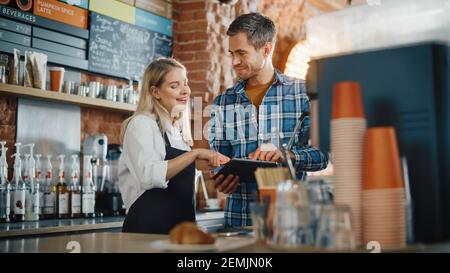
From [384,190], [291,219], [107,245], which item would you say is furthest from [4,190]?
[384,190]

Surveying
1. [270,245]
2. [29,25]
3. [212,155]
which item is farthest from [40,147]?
[270,245]

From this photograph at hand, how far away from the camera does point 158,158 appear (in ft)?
6.51

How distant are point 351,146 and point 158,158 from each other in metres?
0.97

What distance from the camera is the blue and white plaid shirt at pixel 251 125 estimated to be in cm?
251

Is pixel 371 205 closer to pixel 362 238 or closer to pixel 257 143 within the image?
pixel 362 238

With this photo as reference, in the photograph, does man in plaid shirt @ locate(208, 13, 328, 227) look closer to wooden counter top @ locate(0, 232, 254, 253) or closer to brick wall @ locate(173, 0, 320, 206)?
wooden counter top @ locate(0, 232, 254, 253)

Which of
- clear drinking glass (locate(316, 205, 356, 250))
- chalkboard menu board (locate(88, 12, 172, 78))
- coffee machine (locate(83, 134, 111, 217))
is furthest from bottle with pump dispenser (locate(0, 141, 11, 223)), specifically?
clear drinking glass (locate(316, 205, 356, 250))

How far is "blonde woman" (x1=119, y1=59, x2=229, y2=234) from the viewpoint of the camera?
1.95 metres

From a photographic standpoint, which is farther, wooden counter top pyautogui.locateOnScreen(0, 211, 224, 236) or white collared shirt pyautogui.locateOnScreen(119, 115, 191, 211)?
wooden counter top pyautogui.locateOnScreen(0, 211, 224, 236)

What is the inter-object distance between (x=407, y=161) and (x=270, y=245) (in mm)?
368

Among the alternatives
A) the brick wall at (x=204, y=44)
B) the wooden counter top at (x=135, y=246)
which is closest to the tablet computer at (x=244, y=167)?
the wooden counter top at (x=135, y=246)

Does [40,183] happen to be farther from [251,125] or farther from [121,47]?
[251,125]

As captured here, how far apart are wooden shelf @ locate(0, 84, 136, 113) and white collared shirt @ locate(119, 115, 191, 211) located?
1216 mm

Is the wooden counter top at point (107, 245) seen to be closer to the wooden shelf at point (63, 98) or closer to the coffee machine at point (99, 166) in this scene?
the wooden shelf at point (63, 98)
